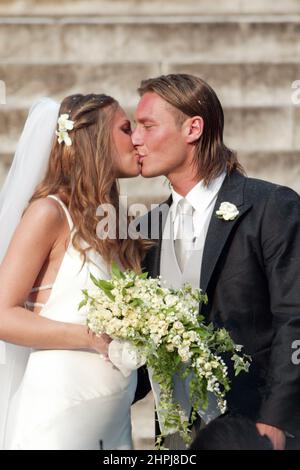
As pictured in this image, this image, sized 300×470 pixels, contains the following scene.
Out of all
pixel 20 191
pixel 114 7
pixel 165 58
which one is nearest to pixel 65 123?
pixel 20 191

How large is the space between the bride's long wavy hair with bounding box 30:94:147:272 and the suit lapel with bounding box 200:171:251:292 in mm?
301

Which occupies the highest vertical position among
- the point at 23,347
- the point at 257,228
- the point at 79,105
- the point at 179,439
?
the point at 79,105

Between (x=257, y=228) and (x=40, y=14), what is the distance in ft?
17.5

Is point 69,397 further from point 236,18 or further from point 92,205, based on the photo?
point 236,18

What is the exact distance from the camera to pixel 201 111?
5348 mm

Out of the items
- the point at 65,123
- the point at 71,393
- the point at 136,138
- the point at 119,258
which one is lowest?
the point at 71,393

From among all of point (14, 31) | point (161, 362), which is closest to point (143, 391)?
point (161, 362)

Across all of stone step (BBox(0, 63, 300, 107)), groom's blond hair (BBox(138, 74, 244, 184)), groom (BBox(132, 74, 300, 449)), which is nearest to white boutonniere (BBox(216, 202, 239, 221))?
groom (BBox(132, 74, 300, 449))

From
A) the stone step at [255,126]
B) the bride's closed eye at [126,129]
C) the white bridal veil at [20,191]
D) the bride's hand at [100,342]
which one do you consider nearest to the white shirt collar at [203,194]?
the bride's closed eye at [126,129]

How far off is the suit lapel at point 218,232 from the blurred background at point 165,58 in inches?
121

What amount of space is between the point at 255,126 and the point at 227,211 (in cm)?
376

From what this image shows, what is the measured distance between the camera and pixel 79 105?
5.20m

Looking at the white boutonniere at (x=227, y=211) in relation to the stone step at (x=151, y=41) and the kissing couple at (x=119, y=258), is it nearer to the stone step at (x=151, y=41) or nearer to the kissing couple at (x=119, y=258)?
the kissing couple at (x=119, y=258)

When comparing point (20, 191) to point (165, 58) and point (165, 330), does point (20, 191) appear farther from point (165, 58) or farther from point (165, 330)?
point (165, 58)
